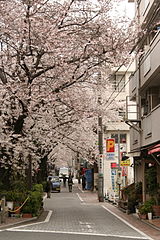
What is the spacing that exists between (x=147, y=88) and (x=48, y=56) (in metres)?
5.63

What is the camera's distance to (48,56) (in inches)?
732

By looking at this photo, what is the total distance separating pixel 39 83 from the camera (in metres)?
19.1

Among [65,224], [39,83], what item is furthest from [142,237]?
[39,83]

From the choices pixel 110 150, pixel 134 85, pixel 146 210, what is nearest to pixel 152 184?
pixel 146 210

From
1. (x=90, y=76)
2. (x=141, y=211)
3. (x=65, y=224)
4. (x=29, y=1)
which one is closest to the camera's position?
(x=29, y=1)

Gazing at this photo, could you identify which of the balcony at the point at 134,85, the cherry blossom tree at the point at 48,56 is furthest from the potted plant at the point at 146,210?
the balcony at the point at 134,85

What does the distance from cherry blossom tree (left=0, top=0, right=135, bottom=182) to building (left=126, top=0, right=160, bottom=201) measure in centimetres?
147

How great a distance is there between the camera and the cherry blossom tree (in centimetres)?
1633

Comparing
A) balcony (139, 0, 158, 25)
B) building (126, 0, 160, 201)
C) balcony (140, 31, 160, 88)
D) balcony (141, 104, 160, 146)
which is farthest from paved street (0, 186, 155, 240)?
balcony (139, 0, 158, 25)

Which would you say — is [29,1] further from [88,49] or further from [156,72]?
[156,72]

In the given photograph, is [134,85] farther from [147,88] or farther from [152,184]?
[152,184]

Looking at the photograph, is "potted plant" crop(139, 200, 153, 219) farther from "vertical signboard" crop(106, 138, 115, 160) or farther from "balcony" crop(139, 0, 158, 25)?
"vertical signboard" crop(106, 138, 115, 160)

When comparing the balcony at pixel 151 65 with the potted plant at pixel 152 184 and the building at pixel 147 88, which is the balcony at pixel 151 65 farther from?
the potted plant at pixel 152 184

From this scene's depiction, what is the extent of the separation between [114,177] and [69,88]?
15.9 m
